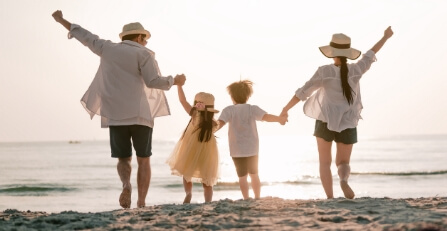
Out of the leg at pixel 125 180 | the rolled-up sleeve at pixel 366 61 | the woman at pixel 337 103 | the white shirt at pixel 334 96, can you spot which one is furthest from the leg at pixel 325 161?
the leg at pixel 125 180

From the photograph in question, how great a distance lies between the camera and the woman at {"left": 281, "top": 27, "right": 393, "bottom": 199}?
24.4 ft

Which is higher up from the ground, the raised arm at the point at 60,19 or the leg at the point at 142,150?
the raised arm at the point at 60,19

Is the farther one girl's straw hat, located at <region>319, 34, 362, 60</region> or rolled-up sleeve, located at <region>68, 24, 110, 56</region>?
girl's straw hat, located at <region>319, 34, 362, 60</region>

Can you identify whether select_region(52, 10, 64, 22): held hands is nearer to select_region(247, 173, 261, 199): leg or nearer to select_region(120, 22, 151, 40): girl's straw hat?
select_region(120, 22, 151, 40): girl's straw hat

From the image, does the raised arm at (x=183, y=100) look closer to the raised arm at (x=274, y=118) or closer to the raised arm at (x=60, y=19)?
the raised arm at (x=274, y=118)

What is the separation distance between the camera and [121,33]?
752 cm

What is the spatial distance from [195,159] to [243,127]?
752 millimetres

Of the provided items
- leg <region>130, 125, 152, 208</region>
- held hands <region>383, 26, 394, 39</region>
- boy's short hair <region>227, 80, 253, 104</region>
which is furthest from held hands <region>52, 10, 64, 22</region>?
held hands <region>383, 26, 394, 39</region>

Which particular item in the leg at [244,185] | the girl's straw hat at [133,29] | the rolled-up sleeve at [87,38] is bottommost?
the leg at [244,185]

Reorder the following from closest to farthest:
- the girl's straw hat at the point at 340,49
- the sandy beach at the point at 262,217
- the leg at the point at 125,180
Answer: the sandy beach at the point at 262,217
the leg at the point at 125,180
the girl's straw hat at the point at 340,49

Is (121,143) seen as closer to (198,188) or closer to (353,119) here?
(353,119)

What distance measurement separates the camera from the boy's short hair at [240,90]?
8547 millimetres

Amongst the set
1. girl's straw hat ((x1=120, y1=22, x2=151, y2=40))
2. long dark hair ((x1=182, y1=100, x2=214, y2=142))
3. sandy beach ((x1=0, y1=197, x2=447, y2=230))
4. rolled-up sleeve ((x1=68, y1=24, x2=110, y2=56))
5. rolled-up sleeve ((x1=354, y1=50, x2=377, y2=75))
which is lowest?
sandy beach ((x1=0, y1=197, x2=447, y2=230))

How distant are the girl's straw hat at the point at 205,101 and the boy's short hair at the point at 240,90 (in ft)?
0.94
